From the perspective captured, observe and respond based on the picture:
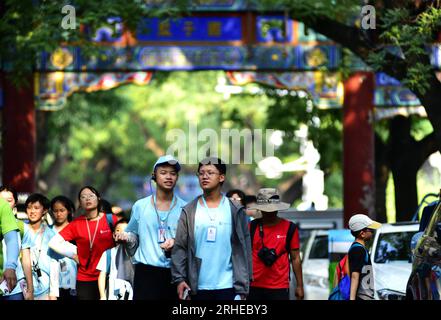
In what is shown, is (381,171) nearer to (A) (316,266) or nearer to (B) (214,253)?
(A) (316,266)

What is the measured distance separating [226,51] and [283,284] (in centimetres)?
1133

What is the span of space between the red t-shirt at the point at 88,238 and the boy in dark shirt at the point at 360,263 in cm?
244

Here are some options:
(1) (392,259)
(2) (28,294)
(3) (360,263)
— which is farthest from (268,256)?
(1) (392,259)

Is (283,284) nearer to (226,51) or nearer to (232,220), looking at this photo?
(232,220)

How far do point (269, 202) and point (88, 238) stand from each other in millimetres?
1881

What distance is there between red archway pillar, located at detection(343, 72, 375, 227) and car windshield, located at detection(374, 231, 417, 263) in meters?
7.38

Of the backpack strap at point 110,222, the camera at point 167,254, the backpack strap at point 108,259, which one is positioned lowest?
the backpack strap at point 108,259

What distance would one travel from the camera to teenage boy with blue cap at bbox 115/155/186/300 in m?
10.9

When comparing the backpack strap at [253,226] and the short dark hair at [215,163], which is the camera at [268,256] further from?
the short dark hair at [215,163]

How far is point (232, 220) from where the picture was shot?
10.7 m

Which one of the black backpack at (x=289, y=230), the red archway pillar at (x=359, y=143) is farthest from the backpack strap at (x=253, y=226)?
the red archway pillar at (x=359, y=143)

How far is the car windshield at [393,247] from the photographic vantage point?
51.7 ft

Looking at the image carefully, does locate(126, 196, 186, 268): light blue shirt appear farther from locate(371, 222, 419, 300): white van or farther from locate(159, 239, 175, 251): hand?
locate(371, 222, 419, 300): white van

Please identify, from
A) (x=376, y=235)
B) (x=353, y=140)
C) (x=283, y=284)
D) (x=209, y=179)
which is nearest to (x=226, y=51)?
(x=353, y=140)
